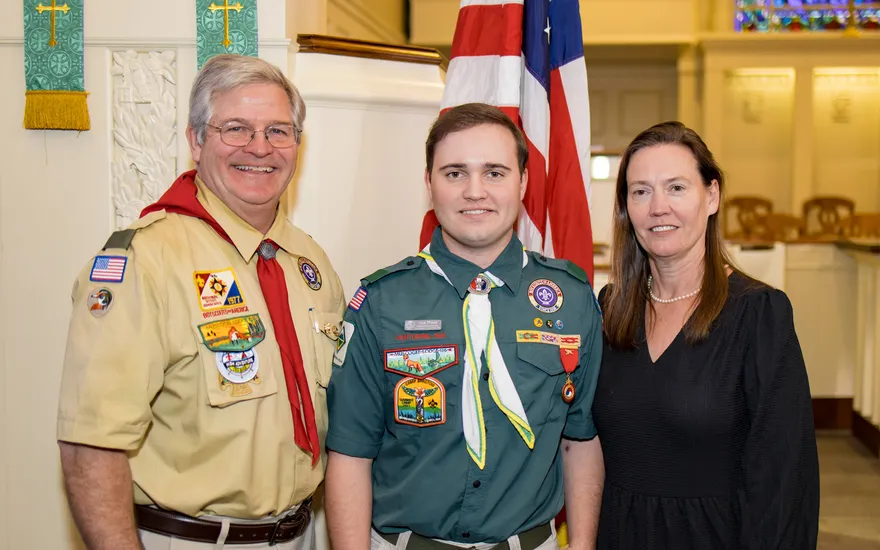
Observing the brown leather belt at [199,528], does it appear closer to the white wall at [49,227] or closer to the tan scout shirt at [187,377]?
the tan scout shirt at [187,377]

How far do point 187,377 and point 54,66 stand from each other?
1.21 m

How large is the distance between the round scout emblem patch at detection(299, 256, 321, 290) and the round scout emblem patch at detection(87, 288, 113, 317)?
0.47 m

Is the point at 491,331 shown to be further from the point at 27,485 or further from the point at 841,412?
the point at 841,412

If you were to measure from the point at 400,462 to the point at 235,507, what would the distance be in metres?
0.35

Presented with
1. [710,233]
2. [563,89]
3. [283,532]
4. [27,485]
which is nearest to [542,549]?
[283,532]

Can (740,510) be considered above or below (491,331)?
below

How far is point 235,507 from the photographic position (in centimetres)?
160

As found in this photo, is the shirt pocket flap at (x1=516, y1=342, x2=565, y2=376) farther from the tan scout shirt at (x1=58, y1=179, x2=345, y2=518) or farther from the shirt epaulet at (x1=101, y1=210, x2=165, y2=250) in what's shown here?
the shirt epaulet at (x1=101, y1=210, x2=165, y2=250)

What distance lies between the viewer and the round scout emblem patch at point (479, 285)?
1.68 meters

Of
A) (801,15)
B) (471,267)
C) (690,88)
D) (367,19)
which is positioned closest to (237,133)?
(471,267)

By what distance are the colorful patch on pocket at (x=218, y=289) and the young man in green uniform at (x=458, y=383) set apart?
0.81ft

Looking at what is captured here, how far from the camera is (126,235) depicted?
1562 mm

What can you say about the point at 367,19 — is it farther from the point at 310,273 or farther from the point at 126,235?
the point at 126,235

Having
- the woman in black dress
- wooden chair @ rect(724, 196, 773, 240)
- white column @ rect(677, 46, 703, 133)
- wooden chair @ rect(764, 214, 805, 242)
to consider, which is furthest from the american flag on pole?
white column @ rect(677, 46, 703, 133)
